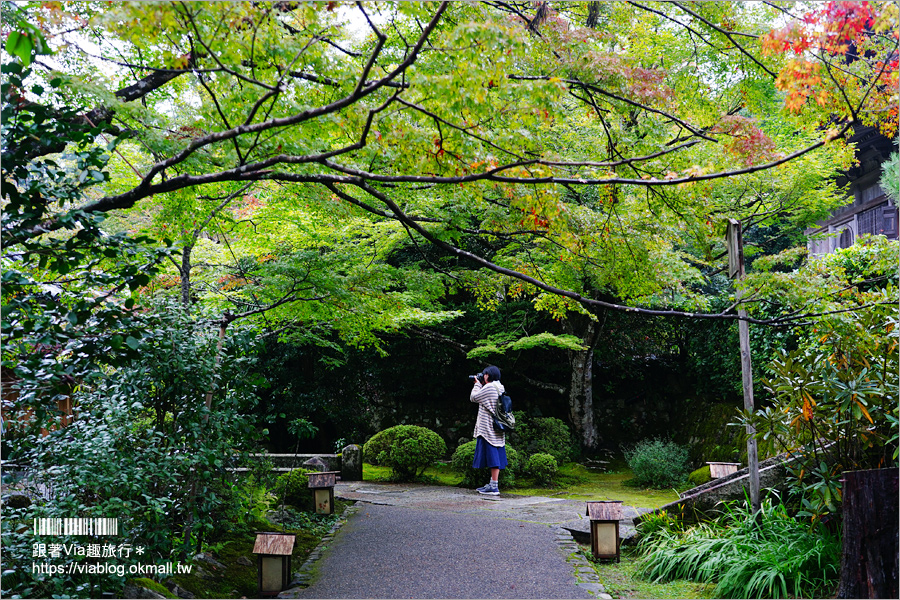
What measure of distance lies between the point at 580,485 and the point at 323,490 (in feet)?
15.5

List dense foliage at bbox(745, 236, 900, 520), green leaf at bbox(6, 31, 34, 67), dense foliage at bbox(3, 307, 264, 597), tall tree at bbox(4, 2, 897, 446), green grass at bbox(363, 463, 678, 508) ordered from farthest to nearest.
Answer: green grass at bbox(363, 463, 678, 508), dense foliage at bbox(745, 236, 900, 520), dense foliage at bbox(3, 307, 264, 597), tall tree at bbox(4, 2, 897, 446), green leaf at bbox(6, 31, 34, 67)

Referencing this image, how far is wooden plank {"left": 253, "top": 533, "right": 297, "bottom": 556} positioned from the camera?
4.40 m

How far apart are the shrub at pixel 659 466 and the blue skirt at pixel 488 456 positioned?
7.61 ft

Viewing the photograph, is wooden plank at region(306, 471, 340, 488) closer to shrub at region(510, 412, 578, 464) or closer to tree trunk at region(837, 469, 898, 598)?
shrub at region(510, 412, 578, 464)

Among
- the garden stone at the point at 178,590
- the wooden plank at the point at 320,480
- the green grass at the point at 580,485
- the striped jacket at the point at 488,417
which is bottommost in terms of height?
the green grass at the point at 580,485

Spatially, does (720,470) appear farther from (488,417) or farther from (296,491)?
(296,491)

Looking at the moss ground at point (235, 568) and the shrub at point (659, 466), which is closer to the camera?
the moss ground at point (235, 568)

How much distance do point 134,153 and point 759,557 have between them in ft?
22.7

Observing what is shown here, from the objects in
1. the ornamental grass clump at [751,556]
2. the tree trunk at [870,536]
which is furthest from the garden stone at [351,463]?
the tree trunk at [870,536]

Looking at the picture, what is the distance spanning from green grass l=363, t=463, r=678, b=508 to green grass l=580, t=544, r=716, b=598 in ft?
9.41

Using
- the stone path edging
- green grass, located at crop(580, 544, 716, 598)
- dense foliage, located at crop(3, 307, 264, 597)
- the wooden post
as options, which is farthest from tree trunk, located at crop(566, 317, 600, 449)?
dense foliage, located at crop(3, 307, 264, 597)

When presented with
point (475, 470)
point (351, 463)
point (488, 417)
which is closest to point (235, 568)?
point (488, 417)

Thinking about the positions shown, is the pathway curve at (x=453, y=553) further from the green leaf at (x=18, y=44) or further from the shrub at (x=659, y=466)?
the green leaf at (x=18, y=44)

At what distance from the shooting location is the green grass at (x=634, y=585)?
449 centimetres
